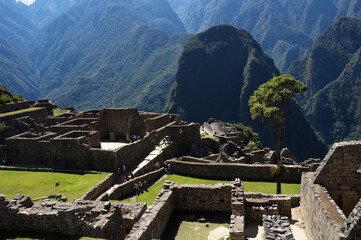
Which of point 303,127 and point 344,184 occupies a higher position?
point 344,184

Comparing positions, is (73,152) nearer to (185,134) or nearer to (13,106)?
(185,134)

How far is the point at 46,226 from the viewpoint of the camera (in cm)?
859

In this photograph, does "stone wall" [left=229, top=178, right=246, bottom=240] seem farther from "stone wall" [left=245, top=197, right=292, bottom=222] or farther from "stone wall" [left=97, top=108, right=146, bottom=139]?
"stone wall" [left=97, top=108, right=146, bottom=139]

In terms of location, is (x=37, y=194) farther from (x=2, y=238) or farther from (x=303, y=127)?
(x=303, y=127)

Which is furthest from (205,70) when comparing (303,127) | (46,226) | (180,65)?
(46,226)

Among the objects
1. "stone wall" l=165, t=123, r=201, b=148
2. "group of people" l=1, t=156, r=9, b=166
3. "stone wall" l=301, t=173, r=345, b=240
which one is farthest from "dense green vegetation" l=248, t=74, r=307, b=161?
"group of people" l=1, t=156, r=9, b=166

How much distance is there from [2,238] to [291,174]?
16.3m

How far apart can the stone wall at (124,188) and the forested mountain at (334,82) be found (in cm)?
13957

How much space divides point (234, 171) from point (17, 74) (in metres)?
179

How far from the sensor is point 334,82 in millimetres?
169125

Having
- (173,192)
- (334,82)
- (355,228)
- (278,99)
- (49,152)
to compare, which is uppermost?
(334,82)

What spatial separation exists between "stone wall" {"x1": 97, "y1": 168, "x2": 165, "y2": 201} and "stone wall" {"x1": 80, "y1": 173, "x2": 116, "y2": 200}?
1.51ft

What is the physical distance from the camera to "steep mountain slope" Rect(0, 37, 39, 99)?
152m

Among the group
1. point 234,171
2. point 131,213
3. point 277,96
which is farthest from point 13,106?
point 277,96
